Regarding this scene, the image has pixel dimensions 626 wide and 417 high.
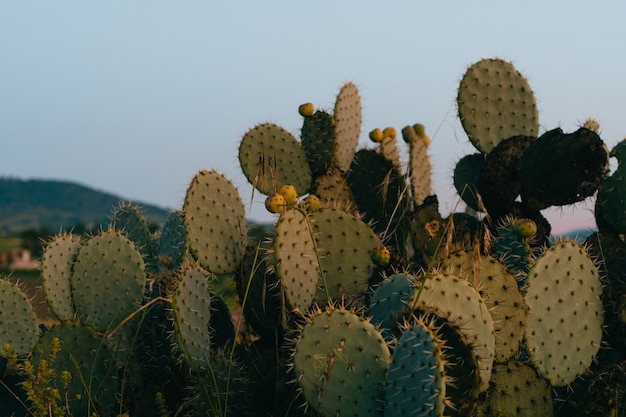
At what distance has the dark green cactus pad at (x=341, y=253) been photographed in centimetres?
416

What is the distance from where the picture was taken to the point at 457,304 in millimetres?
3164

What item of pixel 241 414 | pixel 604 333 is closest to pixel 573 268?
pixel 604 333

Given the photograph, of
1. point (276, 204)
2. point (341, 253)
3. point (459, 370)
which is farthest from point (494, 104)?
point (459, 370)

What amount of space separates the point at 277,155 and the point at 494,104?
4.59ft

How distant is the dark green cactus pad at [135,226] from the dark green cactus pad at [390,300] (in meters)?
1.99

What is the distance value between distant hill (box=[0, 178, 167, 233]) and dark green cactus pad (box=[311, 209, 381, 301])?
146 m

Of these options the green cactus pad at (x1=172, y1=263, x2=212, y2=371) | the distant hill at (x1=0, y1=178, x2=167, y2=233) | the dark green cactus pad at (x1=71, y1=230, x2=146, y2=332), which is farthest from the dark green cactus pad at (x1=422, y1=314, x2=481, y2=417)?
the distant hill at (x1=0, y1=178, x2=167, y2=233)

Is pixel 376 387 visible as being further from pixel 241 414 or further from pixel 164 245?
pixel 164 245

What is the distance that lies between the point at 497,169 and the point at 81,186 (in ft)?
650

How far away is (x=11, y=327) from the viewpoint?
453 centimetres

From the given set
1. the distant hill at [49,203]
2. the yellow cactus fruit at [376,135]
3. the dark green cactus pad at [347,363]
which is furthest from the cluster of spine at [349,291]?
the distant hill at [49,203]

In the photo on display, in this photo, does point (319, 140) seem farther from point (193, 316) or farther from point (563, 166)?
point (193, 316)

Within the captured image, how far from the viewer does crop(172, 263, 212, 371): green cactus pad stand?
12.6 ft

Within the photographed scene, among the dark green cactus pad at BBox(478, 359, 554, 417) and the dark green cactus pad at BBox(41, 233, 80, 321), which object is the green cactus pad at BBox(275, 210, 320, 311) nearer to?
the dark green cactus pad at BBox(478, 359, 554, 417)
